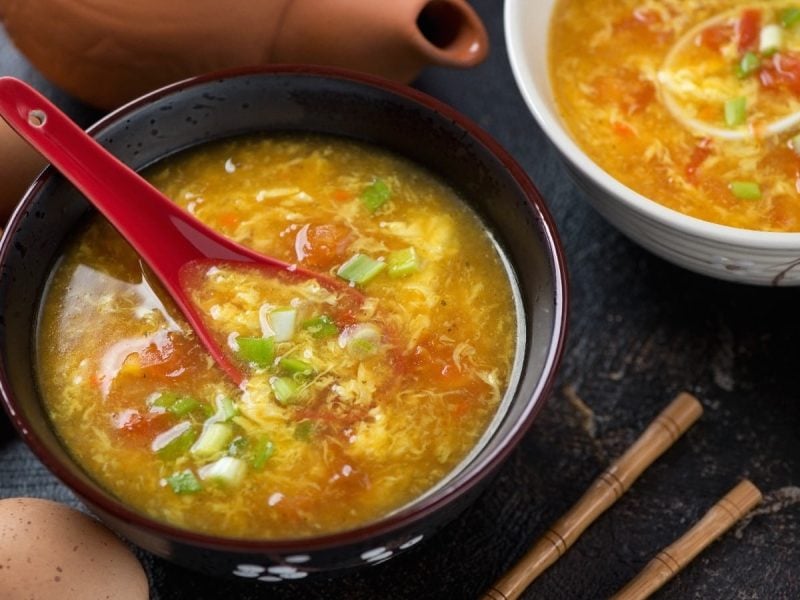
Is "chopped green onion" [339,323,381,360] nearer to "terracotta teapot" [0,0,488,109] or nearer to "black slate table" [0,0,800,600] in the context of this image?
"black slate table" [0,0,800,600]

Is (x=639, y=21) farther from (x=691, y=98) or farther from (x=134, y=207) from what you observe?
(x=134, y=207)

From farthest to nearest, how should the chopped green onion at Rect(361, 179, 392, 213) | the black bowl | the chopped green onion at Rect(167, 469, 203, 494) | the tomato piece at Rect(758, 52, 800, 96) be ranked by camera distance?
1. the tomato piece at Rect(758, 52, 800, 96)
2. the chopped green onion at Rect(361, 179, 392, 213)
3. the chopped green onion at Rect(167, 469, 203, 494)
4. the black bowl

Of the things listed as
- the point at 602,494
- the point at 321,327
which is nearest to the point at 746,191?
the point at 602,494

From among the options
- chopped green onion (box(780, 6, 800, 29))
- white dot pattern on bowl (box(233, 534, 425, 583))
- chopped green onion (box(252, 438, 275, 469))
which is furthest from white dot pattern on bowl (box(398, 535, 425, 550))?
chopped green onion (box(780, 6, 800, 29))

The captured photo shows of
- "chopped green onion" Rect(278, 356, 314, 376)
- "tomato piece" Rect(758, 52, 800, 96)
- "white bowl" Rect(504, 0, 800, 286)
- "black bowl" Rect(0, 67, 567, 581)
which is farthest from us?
"tomato piece" Rect(758, 52, 800, 96)

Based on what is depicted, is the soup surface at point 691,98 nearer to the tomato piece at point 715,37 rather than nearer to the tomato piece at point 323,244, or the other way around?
the tomato piece at point 715,37

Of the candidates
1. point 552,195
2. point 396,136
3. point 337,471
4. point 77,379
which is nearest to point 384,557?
point 337,471
